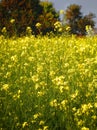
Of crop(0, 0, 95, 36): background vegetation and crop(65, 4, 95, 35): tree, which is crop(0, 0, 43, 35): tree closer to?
crop(0, 0, 95, 36): background vegetation

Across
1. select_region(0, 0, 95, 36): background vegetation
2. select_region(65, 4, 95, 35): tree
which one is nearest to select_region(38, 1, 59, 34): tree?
select_region(0, 0, 95, 36): background vegetation

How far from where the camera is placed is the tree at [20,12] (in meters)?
29.1

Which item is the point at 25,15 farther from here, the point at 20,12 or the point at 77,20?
the point at 77,20

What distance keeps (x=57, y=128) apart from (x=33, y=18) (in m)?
25.4

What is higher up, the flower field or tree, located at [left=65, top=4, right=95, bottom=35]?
tree, located at [left=65, top=4, right=95, bottom=35]

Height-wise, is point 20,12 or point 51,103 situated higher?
point 20,12

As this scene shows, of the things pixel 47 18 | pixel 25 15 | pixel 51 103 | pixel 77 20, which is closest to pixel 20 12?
pixel 25 15

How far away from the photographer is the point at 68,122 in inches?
197

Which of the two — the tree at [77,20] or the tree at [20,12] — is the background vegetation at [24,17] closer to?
the tree at [20,12]

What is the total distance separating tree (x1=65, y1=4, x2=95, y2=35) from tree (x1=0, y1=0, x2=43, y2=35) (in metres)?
10.1

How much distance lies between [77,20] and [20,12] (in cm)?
1631

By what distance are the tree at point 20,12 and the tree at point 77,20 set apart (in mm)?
10080

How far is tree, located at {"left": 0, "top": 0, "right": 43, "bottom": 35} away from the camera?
29.1 m

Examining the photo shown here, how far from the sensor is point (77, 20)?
45.9m
